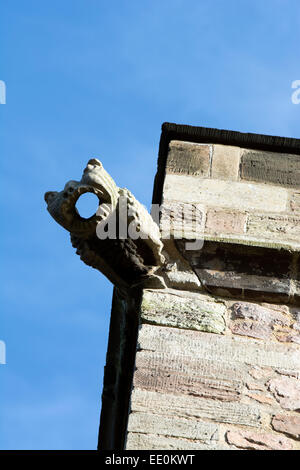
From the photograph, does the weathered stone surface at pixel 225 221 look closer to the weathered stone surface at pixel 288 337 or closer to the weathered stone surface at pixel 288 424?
the weathered stone surface at pixel 288 337

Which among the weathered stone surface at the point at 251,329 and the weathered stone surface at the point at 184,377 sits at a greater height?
the weathered stone surface at the point at 251,329

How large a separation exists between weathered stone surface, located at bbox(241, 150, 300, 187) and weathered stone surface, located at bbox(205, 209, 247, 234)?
25 centimetres

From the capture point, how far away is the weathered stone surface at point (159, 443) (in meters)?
4.23

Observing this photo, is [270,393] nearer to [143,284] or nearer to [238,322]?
[238,322]

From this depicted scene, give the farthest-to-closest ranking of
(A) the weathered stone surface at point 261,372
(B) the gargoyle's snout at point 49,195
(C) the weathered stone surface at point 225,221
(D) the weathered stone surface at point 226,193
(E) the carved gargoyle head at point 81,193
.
Answer: (D) the weathered stone surface at point 226,193 < (C) the weathered stone surface at point 225,221 < (B) the gargoyle's snout at point 49,195 < (E) the carved gargoyle head at point 81,193 < (A) the weathered stone surface at point 261,372

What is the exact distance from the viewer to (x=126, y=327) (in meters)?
5.03

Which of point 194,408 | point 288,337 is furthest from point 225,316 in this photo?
point 194,408

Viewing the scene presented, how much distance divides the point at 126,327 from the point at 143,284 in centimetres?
27

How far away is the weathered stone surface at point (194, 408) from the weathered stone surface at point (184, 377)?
0.08 ft

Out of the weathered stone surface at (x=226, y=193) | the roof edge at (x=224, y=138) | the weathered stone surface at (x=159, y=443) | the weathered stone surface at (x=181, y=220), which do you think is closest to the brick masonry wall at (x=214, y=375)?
the weathered stone surface at (x=159, y=443)

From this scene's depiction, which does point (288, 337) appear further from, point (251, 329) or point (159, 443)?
point (159, 443)

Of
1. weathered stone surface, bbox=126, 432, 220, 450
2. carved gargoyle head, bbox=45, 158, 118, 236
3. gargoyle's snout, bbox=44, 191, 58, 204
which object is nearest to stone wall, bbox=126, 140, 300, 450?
weathered stone surface, bbox=126, 432, 220, 450

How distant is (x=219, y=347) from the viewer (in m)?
4.58
